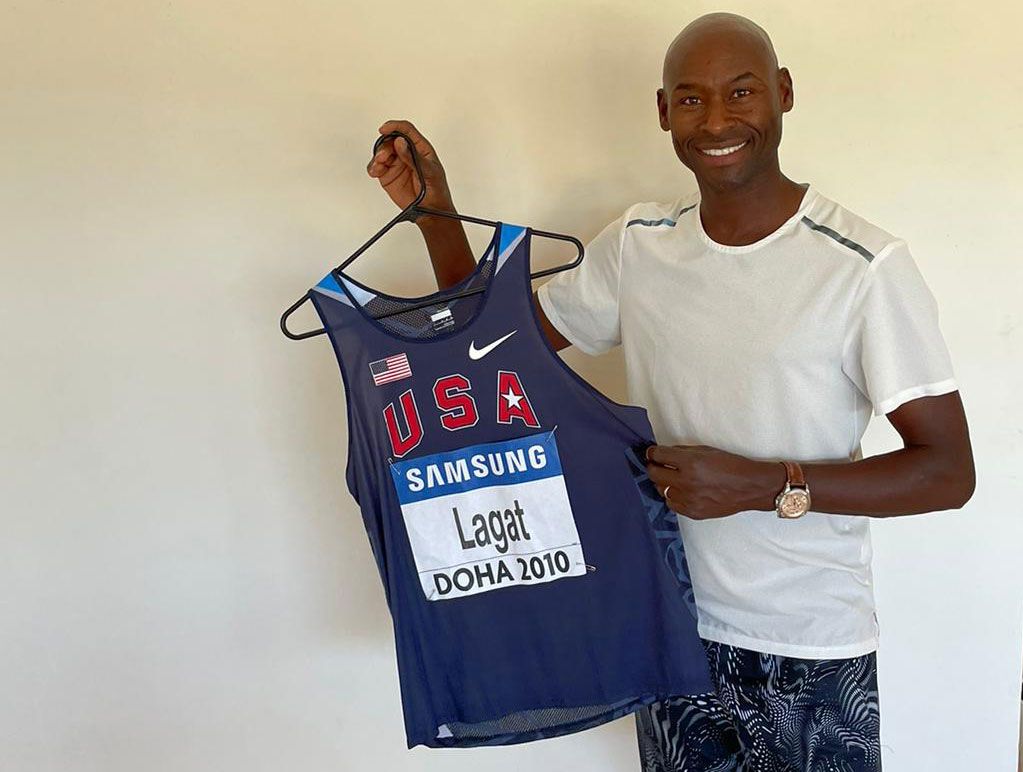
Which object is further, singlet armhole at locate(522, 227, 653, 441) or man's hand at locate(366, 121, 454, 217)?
man's hand at locate(366, 121, 454, 217)

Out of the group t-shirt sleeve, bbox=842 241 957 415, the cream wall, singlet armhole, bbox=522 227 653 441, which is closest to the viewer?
t-shirt sleeve, bbox=842 241 957 415

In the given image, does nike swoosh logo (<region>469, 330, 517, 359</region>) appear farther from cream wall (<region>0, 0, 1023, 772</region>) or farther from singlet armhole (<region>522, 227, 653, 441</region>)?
cream wall (<region>0, 0, 1023, 772</region>)

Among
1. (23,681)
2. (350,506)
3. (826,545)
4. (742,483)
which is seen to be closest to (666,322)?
(742,483)

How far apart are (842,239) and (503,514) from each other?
0.53 m

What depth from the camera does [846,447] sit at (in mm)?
1192

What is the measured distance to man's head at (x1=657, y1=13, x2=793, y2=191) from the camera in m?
1.14

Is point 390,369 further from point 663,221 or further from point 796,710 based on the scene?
point 796,710

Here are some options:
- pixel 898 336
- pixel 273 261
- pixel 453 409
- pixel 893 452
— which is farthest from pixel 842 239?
pixel 273 261

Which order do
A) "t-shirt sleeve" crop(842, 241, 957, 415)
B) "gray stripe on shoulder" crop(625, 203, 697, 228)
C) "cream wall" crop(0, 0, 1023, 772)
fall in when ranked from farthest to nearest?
"cream wall" crop(0, 0, 1023, 772), "gray stripe on shoulder" crop(625, 203, 697, 228), "t-shirt sleeve" crop(842, 241, 957, 415)

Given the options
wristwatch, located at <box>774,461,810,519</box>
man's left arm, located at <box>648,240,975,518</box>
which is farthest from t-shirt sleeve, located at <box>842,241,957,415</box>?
wristwatch, located at <box>774,461,810,519</box>

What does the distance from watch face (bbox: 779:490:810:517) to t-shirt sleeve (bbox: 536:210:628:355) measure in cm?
37

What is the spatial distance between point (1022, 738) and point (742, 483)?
4.30 ft

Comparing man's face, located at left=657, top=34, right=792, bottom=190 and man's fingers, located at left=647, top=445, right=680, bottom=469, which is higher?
man's face, located at left=657, top=34, right=792, bottom=190

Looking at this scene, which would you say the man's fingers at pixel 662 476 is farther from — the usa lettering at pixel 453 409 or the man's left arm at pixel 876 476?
the usa lettering at pixel 453 409
